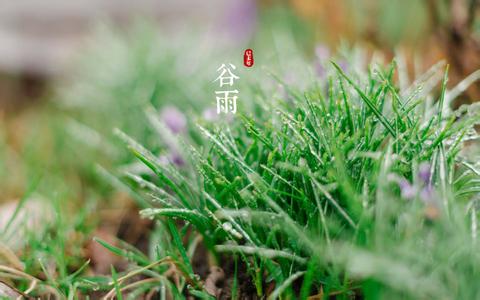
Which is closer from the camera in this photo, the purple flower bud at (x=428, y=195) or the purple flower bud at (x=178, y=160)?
the purple flower bud at (x=428, y=195)

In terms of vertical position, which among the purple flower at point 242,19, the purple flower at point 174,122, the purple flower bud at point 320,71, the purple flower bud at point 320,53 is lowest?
the purple flower at point 174,122

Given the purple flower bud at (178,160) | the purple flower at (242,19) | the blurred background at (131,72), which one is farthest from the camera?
the purple flower at (242,19)

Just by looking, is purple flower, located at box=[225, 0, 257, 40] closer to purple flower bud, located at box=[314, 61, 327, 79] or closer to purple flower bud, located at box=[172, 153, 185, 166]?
purple flower bud, located at box=[314, 61, 327, 79]

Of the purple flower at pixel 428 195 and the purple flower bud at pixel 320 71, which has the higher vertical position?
the purple flower bud at pixel 320 71

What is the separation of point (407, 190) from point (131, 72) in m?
1.44

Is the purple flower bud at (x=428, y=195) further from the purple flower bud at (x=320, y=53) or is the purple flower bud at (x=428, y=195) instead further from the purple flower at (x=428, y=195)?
the purple flower bud at (x=320, y=53)

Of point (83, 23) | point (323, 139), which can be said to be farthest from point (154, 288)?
point (83, 23)

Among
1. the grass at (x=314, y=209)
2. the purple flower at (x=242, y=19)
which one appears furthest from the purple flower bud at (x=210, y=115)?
the purple flower at (x=242, y=19)

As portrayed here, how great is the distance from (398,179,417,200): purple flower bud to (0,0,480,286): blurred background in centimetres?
51

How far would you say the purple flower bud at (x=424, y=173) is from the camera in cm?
97

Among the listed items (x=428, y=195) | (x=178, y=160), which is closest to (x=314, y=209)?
(x=428, y=195)

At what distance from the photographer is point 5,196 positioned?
193cm

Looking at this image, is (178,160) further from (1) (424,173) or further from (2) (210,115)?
(1) (424,173)

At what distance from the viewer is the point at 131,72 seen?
211cm
